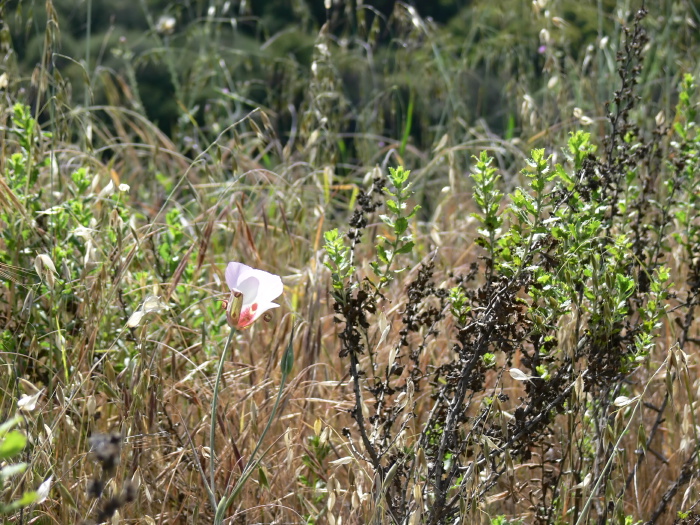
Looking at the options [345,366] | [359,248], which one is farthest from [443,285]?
[359,248]

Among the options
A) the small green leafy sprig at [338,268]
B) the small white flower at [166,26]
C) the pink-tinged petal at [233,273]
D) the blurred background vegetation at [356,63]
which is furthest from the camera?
the small white flower at [166,26]

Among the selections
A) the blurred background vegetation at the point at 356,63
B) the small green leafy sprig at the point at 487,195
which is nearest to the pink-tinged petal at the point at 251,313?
the small green leafy sprig at the point at 487,195

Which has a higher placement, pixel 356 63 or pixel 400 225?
pixel 400 225

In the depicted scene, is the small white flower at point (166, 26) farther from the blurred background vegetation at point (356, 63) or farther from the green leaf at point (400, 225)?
the green leaf at point (400, 225)

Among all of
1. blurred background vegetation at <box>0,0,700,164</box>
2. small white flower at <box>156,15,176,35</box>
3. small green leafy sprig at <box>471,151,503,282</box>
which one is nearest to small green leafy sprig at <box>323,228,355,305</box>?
small green leafy sprig at <box>471,151,503,282</box>

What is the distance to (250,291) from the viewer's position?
1.25 metres

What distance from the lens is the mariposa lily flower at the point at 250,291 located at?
121 centimetres

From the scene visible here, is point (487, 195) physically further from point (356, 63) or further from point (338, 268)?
point (356, 63)

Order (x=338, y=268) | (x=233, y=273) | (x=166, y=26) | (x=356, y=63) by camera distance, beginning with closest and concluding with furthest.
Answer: (x=233, y=273) → (x=338, y=268) → (x=166, y=26) → (x=356, y=63)

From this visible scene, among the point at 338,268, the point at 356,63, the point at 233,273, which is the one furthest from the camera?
the point at 356,63

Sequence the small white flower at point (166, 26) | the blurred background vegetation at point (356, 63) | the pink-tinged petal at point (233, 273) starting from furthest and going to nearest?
the small white flower at point (166, 26) < the blurred background vegetation at point (356, 63) < the pink-tinged petal at point (233, 273)

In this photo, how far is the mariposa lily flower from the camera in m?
1.21

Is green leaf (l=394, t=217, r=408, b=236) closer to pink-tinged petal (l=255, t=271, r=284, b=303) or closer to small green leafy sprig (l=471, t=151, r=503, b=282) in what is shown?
small green leafy sprig (l=471, t=151, r=503, b=282)

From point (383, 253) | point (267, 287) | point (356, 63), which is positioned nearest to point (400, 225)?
point (383, 253)
